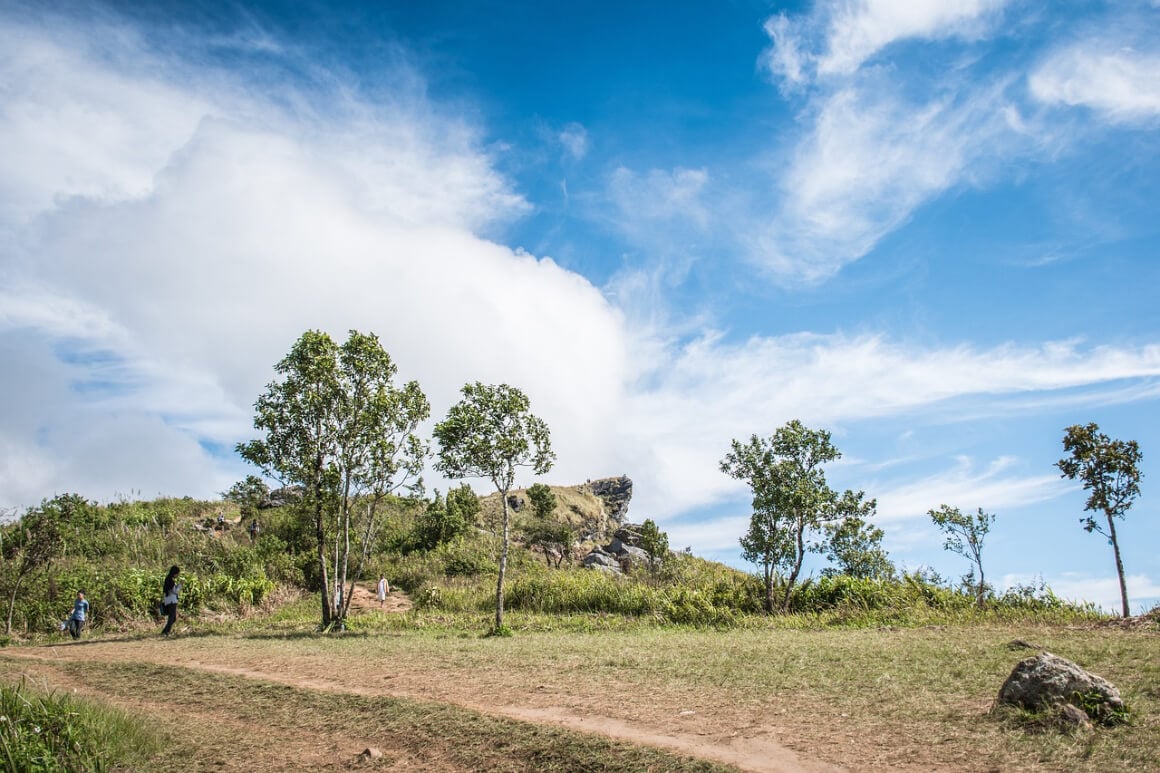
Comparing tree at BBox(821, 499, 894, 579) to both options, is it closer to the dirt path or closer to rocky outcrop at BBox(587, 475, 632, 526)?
the dirt path

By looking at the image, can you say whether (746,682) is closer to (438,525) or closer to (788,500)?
(788,500)

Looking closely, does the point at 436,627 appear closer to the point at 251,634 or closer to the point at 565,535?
the point at 251,634

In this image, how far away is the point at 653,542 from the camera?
133ft

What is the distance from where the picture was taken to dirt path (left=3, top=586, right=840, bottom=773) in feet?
24.7

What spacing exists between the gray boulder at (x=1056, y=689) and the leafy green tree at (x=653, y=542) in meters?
31.4

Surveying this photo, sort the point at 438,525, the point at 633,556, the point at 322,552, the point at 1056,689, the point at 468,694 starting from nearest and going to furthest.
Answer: the point at 1056,689 → the point at 468,694 → the point at 322,552 → the point at 438,525 → the point at 633,556

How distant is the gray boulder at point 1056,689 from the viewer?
24.4 ft

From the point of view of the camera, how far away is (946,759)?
6.78 meters

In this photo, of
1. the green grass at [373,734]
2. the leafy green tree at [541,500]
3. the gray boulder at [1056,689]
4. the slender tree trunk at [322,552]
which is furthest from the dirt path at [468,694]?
the leafy green tree at [541,500]

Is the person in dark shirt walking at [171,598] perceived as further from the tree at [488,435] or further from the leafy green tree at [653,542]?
the leafy green tree at [653,542]

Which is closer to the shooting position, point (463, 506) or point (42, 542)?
point (42, 542)

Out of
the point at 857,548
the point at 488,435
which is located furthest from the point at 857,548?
the point at 488,435

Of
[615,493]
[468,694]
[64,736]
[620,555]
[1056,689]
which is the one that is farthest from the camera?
[615,493]

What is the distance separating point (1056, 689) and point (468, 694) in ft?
24.9
